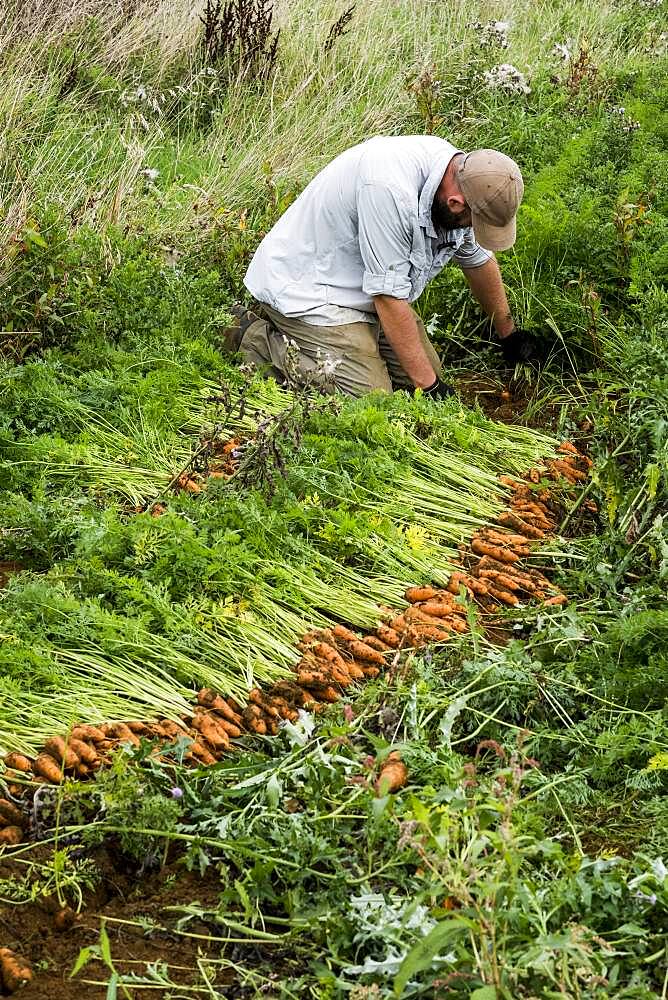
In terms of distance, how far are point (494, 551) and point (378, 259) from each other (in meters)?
1.67

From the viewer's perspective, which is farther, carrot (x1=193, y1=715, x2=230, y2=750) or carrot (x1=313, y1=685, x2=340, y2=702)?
carrot (x1=313, y1=685, x2=340, y2=702)

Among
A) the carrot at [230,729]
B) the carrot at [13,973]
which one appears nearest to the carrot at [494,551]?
the carrot at [230,729]

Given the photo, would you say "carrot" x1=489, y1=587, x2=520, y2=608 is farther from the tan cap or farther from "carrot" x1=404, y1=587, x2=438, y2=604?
the tan cap

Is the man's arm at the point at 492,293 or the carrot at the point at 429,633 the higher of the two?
the man's arm at the point at 492,293

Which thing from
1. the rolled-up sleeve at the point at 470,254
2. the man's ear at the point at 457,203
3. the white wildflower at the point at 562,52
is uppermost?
the white wildflower at the point at 562,52

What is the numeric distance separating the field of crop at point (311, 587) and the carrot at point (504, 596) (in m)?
0.01

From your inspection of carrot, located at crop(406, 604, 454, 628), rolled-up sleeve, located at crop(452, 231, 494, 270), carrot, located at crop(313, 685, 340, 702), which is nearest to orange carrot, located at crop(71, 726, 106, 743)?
carrot, located at crop(313, 685, 340, 702)

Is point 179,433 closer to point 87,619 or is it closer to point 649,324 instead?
point 87,619

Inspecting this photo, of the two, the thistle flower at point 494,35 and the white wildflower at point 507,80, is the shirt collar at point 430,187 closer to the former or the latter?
the white wildflower at point 507,80

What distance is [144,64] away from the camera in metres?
8.41

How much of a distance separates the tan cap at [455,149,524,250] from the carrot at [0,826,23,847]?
3.45 metres

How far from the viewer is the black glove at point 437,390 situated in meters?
5.50

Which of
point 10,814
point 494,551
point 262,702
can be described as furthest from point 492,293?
point 10,814

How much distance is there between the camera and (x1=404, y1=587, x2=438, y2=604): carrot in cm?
412
